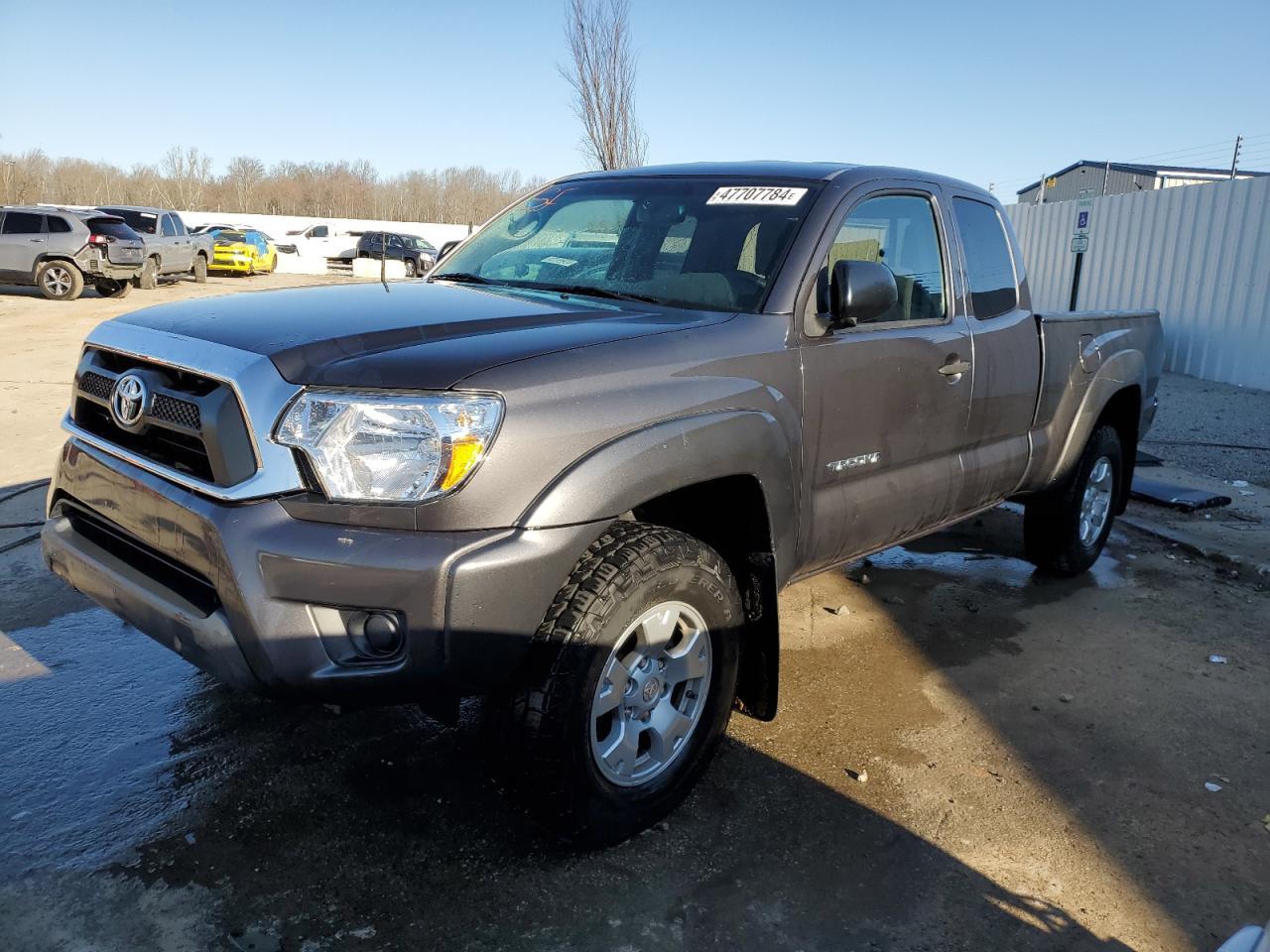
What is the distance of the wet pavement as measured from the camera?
2.40m

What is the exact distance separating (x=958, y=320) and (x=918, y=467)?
65 centimetres

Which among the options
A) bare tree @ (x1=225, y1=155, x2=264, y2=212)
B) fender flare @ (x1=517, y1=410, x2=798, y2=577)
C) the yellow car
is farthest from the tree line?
fender flare @ (x1=517, y1=410, x2=798, y2=577)

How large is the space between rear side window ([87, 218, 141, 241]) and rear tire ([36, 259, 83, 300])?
85 cm

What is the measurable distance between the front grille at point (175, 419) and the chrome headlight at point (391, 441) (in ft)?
0.49

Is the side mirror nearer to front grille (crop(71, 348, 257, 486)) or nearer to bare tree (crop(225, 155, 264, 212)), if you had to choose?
front grille (crop(71, 348, 257, 486))

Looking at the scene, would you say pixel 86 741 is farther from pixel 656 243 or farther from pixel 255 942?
pixel 656 243

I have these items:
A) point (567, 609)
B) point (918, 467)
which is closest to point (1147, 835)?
point (918, 467)

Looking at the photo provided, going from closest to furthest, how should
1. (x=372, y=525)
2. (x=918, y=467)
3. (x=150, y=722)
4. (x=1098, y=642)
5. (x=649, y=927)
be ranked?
1. (x=372, y=525)
2. (x=649, y=927)
3. (x=150, y=722)
4. (x=918, y=467)
5. (x=1098, y=642)

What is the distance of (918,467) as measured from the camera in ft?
12.0

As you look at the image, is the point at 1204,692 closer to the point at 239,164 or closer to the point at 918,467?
the point at 918,467

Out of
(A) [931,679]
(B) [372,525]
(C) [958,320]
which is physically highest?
(C) [958,320]

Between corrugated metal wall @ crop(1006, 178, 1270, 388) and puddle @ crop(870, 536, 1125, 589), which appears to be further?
corrugated metal wall @ crop(1006, 178, 1270, 388)

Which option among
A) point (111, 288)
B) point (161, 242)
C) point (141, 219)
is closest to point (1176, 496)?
point (111, 288)

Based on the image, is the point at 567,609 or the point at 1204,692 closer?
the point at 567,609
